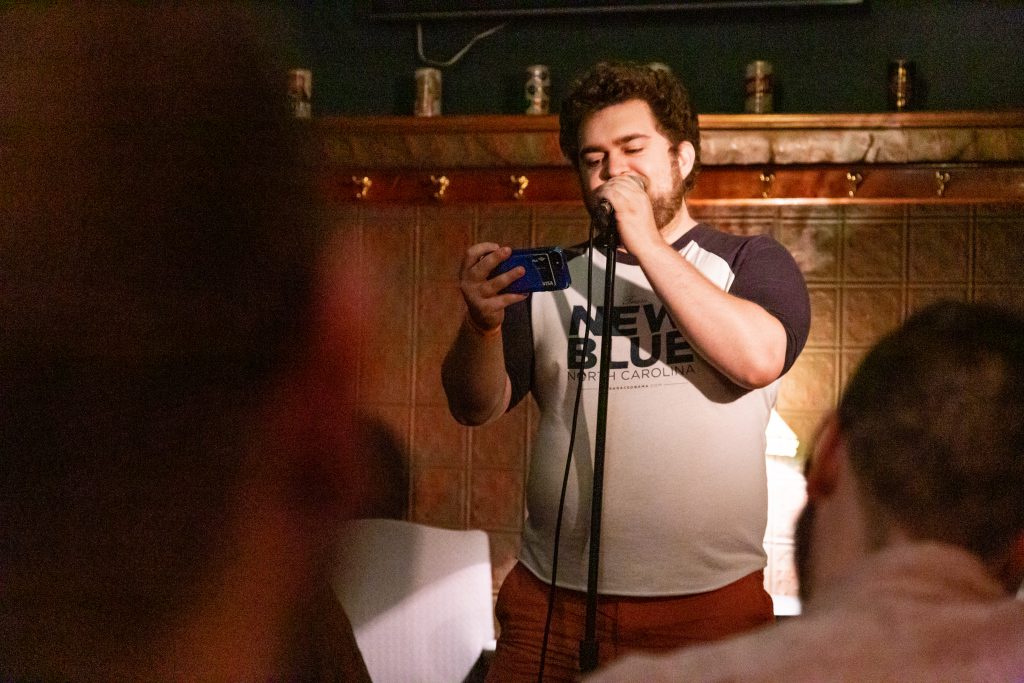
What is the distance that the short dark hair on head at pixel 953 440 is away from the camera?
693 millimetres

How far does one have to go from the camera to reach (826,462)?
769 mm

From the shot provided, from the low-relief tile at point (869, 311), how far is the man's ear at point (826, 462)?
229 cm

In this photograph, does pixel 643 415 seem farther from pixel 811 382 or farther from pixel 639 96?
pixel 811 382

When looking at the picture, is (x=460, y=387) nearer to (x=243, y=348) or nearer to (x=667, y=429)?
(x=667, y=429)

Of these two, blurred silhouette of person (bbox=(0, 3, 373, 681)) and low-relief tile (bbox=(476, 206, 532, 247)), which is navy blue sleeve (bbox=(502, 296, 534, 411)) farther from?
low-relief tile (bbox=(476, 206, 532, 247))

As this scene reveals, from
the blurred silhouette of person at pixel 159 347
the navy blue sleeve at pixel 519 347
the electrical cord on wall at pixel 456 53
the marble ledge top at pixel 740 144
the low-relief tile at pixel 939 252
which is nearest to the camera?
the blurred silhouette of person at pixel 159 347

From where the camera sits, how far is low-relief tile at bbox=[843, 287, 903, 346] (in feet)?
9.58

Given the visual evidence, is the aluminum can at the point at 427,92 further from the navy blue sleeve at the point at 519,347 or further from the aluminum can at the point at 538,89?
the navy blue sleeve at the point at 519,347

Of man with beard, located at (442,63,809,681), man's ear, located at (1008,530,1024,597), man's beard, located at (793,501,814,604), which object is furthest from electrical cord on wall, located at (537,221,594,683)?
man's ear, located at (1008,530,1024,597)

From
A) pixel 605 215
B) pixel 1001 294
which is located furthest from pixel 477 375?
pixel 1001 294

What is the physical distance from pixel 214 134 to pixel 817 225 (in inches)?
114

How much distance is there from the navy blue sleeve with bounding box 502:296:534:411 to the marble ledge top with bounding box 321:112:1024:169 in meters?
1.39

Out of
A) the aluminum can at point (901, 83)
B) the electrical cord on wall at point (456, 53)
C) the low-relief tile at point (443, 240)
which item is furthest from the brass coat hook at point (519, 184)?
the aluminum can at point (901, 83)

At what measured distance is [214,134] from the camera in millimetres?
265
